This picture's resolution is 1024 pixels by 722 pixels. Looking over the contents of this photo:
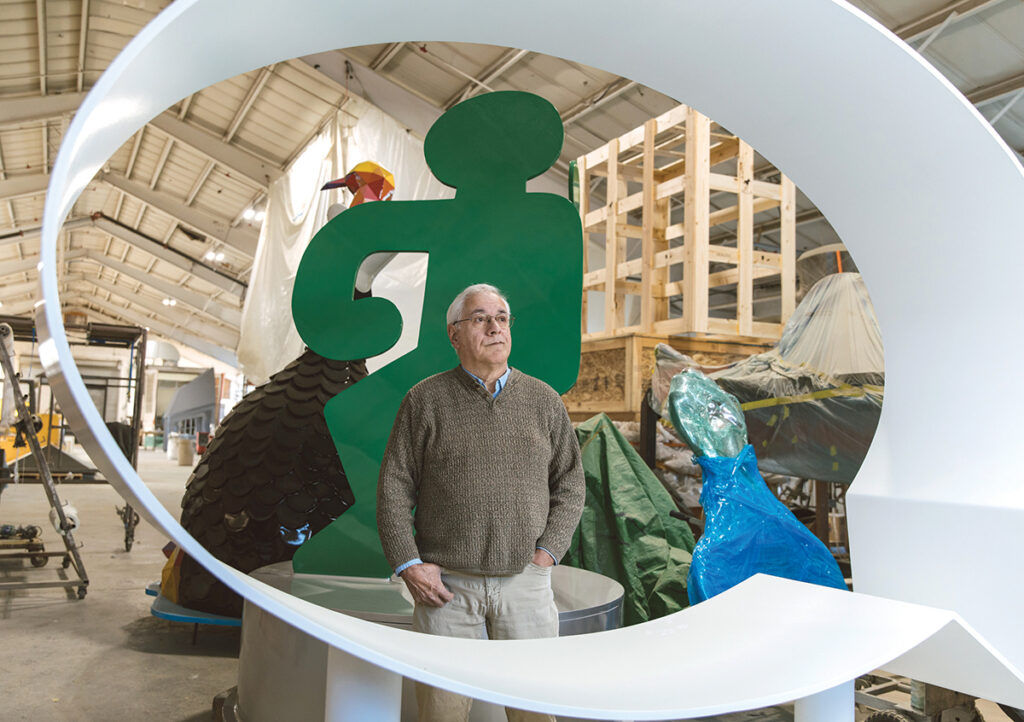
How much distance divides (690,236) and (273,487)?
10.1ft

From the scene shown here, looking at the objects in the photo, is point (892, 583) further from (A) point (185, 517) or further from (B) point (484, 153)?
(A) point (185, 517)

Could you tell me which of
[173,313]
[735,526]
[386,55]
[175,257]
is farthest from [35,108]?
[173,313]

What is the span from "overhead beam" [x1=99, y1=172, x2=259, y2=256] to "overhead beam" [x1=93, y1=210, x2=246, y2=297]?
2495mm

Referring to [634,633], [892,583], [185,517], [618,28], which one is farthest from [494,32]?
[185,517]

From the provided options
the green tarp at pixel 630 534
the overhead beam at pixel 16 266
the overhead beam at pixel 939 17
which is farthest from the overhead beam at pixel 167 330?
the green tarp at pixel 630 534

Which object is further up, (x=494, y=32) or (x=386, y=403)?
(x=494, y=32)

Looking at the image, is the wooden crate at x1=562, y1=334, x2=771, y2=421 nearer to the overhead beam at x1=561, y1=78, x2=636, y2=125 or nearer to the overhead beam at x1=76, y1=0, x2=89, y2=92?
the overhead beam at x1=561, y1=78, x2=636, y2=125

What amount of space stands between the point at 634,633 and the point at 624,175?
5.01 m

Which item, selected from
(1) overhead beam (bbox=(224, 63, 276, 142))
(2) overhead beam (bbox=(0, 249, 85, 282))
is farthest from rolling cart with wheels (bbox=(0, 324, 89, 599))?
(2) overhead beam (bbox=(0, 249, 85, 282))

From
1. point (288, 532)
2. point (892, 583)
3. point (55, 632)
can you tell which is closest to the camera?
point (892, 583)

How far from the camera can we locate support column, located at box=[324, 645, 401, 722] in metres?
1.11

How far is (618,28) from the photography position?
140 cm

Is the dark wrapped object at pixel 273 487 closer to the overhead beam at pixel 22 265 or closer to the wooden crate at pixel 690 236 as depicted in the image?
the wooden crate at pixel 690 236

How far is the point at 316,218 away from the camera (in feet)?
30.0
